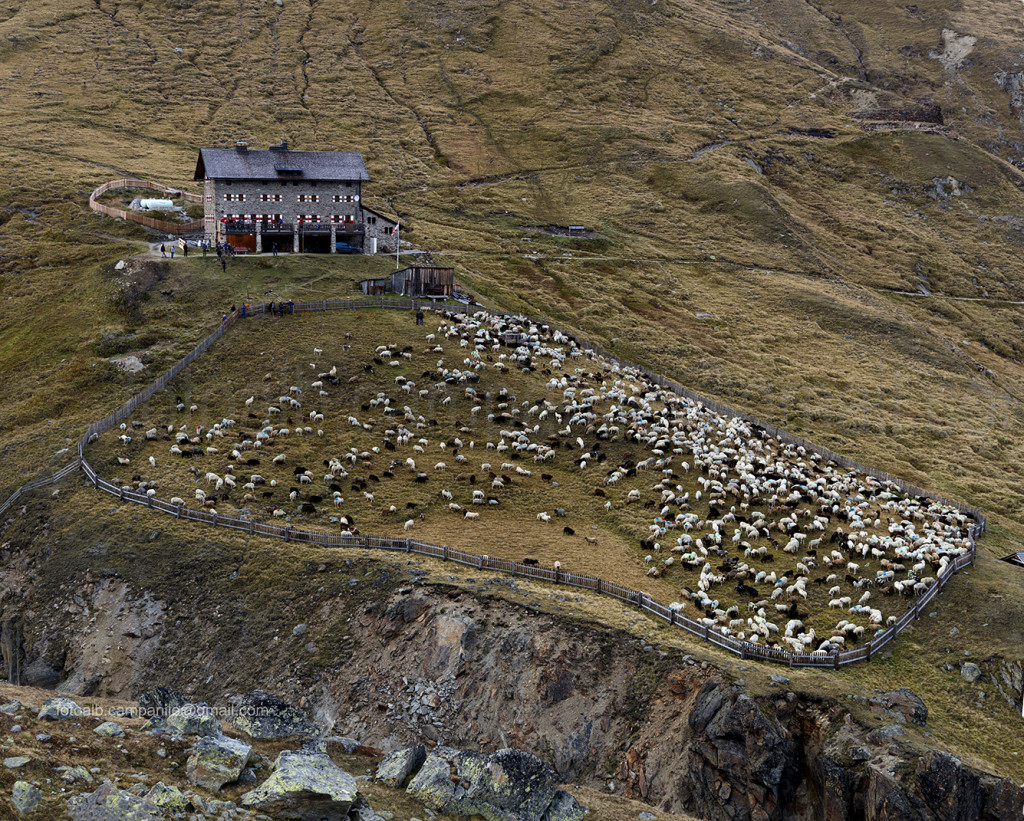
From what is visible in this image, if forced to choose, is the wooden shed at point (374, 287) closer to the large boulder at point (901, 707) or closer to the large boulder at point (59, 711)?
the large boulder at point (901, 707)

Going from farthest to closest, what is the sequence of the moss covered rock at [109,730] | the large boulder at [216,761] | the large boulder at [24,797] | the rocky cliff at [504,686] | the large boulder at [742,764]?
the large boulder at [742,764] < the rocky cliff at [504,686] < the moss covered rock at [109,730] < the large boulder at [216,761] < the large boulder at [24,797]

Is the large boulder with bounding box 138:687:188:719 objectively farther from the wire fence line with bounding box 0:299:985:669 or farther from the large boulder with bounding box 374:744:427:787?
the wire fence line with bounding box 0:299:985:669

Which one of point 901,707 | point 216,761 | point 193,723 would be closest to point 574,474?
point 901,707

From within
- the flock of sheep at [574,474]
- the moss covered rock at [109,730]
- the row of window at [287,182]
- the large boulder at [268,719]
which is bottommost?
the flock of sheep at [574,474]

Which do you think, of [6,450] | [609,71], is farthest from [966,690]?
[609,71]

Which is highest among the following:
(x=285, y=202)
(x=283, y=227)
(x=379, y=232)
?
(x=285, y=202)

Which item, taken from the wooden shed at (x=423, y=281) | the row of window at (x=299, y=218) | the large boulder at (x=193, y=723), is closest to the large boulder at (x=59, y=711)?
the large boulder at (x=193, y=723)

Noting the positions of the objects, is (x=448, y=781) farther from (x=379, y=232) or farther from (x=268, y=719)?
(x=379, y=232)
